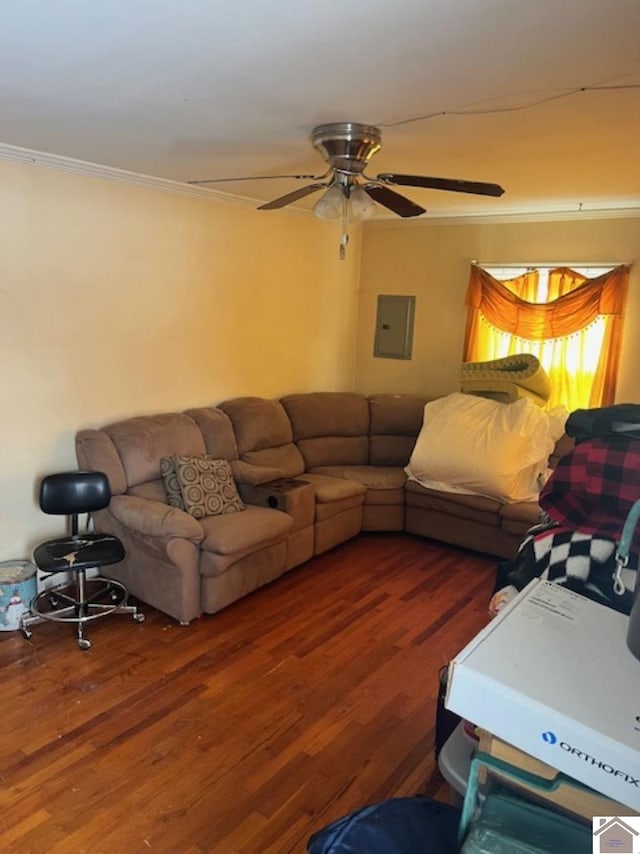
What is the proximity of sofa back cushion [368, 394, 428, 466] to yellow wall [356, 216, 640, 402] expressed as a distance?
1.50 feet

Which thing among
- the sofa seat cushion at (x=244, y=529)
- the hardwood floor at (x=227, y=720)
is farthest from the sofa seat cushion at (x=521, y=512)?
the sofa seat cushion at (x=244, y=529)

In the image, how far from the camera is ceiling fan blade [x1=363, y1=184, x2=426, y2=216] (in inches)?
Answer: 108

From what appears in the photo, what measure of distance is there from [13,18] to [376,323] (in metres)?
A: 4.30

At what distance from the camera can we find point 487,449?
4.20m

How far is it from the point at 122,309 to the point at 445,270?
2.77m

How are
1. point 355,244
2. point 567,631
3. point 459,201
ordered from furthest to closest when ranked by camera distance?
1. point 355,244
2. point 459,201
3. point 567,631

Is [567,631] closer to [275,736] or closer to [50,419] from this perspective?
[275,736]

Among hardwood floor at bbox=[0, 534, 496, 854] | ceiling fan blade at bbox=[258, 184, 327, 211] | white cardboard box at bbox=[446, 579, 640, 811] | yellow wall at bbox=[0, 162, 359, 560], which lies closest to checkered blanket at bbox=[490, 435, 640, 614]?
white cardboard box at bbox=[446, 579, 640, 811]

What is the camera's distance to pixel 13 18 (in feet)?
5.32

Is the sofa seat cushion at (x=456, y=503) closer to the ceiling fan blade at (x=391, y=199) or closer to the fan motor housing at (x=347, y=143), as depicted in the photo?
the ceiling fan blade at (x=391, y=199)

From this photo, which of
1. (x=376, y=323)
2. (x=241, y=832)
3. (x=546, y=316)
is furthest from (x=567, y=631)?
(x=376, y=323)

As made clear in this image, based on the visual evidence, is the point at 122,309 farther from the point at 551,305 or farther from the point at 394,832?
the point at 394,832

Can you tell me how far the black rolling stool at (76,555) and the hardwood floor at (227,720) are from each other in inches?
4.2

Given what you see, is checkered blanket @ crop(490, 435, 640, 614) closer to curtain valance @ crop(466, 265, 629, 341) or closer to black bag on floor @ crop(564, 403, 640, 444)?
black bag on floor @ crop(564, 403, 640, 444)
